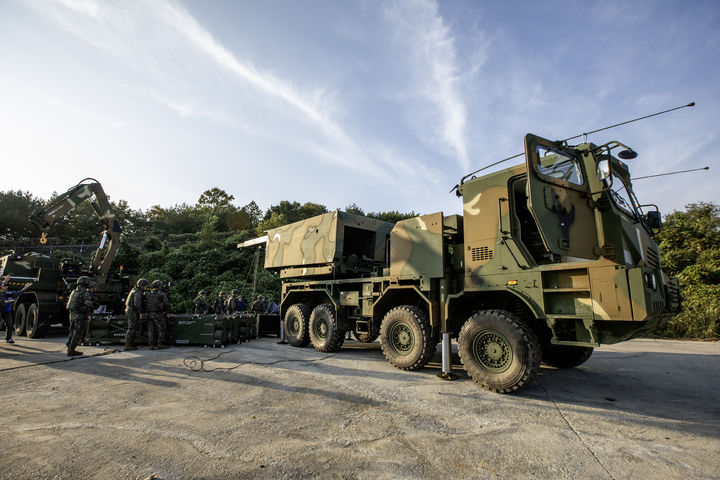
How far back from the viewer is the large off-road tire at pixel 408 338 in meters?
6.03

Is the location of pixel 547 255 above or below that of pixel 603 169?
below

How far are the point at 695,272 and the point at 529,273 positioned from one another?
12.5 meters

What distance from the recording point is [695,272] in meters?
12.7

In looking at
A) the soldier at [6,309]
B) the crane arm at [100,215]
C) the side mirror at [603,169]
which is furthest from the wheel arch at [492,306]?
the crane arm at [100,215]

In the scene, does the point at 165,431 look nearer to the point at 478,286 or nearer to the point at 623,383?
the point at 478,286

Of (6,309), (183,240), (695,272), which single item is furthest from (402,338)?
(183,240)

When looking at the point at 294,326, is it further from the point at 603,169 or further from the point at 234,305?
the point at 603,169

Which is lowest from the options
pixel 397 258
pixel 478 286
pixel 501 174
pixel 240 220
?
pixel 478 286

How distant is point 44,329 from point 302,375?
9661 millimetres

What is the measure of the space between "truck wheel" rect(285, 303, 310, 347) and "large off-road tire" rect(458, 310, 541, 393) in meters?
4.94

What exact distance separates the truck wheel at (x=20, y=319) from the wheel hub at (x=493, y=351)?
43.5 feet

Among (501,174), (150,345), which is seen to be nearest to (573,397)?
(501,174)

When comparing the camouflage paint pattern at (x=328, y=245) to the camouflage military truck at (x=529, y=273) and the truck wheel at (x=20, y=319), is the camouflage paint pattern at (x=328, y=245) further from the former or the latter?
the truck wheel at (x=20, y=319)

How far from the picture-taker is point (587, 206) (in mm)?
5039
